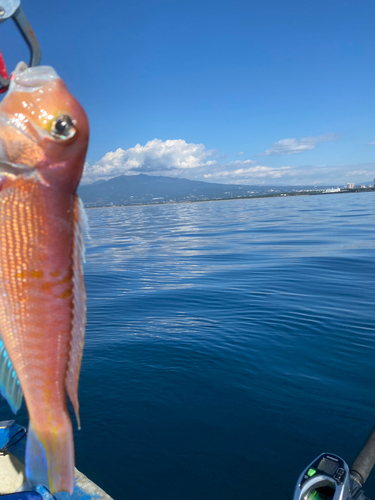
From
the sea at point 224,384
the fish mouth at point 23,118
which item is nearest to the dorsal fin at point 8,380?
the sea at point 224,384

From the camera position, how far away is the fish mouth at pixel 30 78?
174cm

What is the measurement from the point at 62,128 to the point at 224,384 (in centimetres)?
619

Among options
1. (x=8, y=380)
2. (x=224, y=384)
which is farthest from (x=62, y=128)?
(x=224, y=384)

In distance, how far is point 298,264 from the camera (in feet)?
52.7

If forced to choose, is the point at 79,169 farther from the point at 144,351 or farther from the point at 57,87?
the point at 144,351

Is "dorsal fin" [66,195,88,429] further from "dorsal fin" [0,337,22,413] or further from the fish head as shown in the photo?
"dorsal fin" [0,337,22,413]

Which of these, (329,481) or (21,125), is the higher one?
(21,125)

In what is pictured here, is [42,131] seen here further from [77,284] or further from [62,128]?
[77,284]

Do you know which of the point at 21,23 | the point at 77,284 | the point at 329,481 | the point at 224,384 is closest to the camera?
the point at 77,284

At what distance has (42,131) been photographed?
5.56 ft

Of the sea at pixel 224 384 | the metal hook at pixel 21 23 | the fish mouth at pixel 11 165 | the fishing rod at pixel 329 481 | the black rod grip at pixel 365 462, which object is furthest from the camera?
the sea at pixel 224 384

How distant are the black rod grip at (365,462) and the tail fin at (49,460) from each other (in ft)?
10.6

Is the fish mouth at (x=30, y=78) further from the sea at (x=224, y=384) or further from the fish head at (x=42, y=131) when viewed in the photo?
the sea at (x=224, y=384)

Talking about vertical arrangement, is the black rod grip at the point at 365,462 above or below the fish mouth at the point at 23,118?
below
